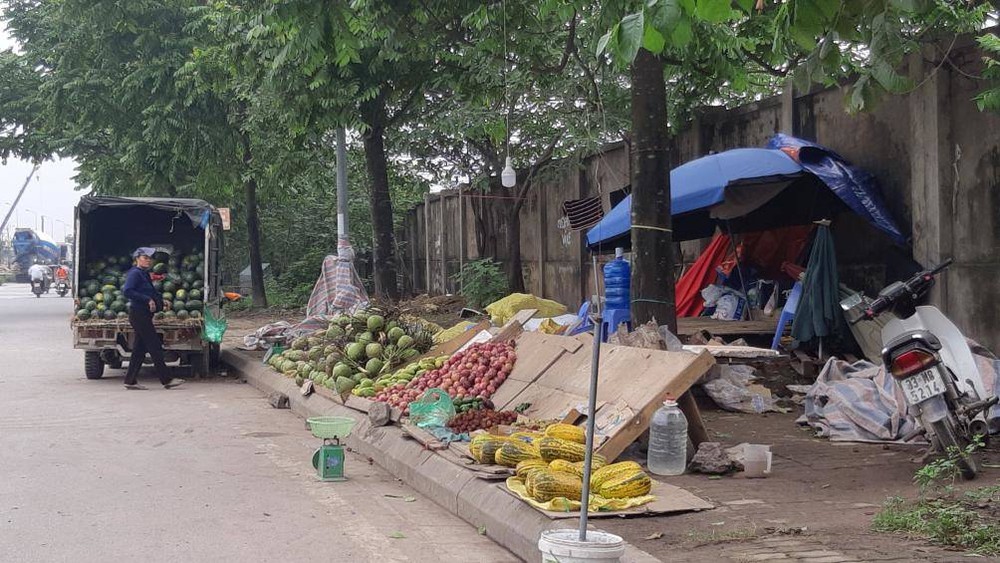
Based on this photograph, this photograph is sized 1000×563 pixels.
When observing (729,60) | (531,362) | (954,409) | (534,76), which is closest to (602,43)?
(954,409)

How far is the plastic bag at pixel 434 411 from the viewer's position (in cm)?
891

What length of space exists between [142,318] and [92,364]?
1.66 metres

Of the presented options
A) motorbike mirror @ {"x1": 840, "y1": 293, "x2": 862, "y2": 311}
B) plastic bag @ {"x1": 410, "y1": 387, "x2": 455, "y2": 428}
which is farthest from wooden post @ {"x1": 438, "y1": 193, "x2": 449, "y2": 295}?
motorbike mirror @ {"x1": 840, "y1": 293, "x2": 862, "y2": 311}

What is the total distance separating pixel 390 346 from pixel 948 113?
23.5 ft

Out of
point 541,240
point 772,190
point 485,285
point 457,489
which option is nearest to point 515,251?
point 485,285

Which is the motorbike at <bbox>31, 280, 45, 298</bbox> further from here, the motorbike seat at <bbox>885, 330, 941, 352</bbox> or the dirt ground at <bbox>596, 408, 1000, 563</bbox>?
the motorbike seat at <bbox>885, 330, 941, 352</bbox>

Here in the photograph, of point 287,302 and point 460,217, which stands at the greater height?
point 460,217

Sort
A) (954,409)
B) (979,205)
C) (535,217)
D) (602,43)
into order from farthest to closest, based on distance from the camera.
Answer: (535,217) < (979,205) < (954,409) < (602,43)

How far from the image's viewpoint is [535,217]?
20.3m

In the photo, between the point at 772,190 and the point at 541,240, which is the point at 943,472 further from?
the point at 541,240

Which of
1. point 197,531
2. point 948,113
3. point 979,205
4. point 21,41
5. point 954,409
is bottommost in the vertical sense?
point 197,531

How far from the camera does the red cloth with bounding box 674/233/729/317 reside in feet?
45.6

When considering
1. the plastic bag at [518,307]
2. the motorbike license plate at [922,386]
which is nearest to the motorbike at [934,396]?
the motorbike license plate at [922,386]

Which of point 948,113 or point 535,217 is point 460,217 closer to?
point 535,217
